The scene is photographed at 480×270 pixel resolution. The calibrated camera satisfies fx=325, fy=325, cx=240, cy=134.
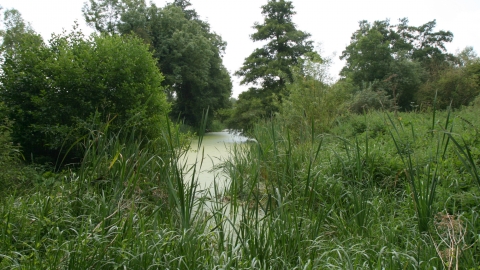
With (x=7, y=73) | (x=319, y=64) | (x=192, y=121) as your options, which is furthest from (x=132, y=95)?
(x=192, y=121)

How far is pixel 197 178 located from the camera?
2.12 metres

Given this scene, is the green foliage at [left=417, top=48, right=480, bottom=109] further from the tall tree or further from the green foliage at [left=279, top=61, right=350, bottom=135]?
the green foliage at [left=279, top=61, right=350, bottom=135]

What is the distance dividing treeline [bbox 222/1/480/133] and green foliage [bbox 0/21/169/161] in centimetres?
267

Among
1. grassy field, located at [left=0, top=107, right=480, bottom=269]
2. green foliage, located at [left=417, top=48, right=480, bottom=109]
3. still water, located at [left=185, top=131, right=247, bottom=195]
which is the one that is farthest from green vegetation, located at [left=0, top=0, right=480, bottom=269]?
green foliage, located at [left=417, top=48, right=480, bottom=109]

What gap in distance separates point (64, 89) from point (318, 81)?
5.62m

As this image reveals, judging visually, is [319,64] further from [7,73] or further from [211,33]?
[211,33]

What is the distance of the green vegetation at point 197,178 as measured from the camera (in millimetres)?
1829

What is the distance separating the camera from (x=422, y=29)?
98.1 ft

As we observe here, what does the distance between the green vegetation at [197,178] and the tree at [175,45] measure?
10934 millimetres

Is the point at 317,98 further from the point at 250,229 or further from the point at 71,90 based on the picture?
the point at 250,229

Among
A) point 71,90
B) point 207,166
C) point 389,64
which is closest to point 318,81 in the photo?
point 207,166

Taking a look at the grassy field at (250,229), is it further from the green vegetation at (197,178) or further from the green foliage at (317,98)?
the green foliage at (317,98)

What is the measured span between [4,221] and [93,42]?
3.85 metres

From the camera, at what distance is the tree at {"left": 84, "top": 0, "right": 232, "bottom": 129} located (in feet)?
58.2
